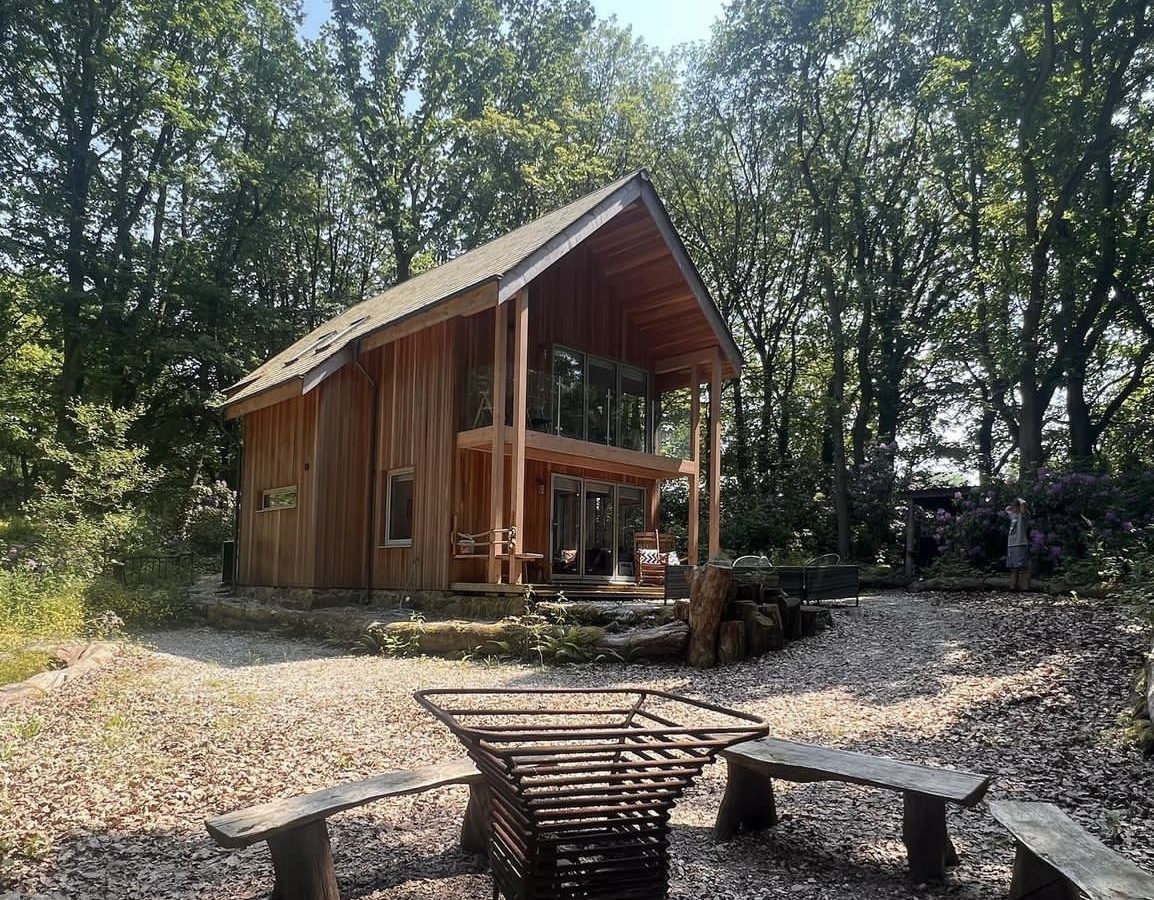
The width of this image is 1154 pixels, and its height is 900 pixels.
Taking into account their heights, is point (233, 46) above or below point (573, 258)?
above

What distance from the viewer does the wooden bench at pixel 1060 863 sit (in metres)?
2.72

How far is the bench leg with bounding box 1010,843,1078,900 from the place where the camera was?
10.7 feet

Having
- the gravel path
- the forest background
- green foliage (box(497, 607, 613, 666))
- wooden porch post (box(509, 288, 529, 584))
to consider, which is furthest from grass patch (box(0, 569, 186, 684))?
wooden porch post (box(509, 288, 529, 584))

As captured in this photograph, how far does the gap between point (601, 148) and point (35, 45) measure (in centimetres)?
1786

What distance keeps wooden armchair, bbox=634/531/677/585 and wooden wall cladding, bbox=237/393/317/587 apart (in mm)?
6221

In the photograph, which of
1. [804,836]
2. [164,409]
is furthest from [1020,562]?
[164,409]

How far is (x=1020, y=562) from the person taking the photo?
1376 cm

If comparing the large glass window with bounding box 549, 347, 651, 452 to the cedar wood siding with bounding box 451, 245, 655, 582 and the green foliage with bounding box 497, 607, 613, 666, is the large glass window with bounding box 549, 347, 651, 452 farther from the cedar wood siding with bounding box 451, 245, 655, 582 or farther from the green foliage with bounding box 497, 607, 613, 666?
the green foliage with bounding box 497, 607, 613, 666

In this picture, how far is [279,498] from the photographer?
16.3m

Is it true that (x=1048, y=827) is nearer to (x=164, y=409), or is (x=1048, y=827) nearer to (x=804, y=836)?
(x=804, y=836)

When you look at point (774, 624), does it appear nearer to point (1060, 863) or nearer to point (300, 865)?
point (1060, 863)

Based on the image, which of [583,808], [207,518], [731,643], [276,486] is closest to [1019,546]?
[731,643]

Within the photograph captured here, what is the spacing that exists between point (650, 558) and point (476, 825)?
11.4 m

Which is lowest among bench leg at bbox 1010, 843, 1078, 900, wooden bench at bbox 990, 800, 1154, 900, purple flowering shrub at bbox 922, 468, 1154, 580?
bench leg at bbox 1010, 843, 1078, 900
